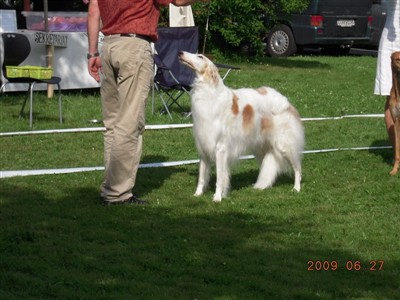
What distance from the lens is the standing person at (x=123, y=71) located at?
7.84 m

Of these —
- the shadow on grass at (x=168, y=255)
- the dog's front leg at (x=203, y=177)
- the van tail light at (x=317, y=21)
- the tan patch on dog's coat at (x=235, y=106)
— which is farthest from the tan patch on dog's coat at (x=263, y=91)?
the van tail light at (x=317, y=21)

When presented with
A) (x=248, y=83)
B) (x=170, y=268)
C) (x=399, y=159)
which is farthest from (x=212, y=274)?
(x=248, y=83)

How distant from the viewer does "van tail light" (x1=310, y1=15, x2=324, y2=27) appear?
79.9ft

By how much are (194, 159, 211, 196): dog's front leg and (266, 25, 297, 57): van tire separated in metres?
16.6

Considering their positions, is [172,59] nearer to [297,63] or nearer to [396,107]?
[396,107]

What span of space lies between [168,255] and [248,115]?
262cm

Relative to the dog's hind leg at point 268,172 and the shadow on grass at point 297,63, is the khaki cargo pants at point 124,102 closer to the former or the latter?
the dog's hind leg at point 268,172

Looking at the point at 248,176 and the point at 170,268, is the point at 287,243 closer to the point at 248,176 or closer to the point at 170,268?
Answer: the point at 170,268

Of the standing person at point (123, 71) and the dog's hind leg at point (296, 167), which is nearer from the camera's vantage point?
the standing person at point (123, 71)

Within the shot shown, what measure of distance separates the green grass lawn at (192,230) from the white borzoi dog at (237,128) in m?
0.24

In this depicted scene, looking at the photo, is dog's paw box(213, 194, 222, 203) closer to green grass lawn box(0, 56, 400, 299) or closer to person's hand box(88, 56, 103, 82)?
green grass lawn box(0, 56, 400, 299)

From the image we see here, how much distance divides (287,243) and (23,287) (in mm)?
2126

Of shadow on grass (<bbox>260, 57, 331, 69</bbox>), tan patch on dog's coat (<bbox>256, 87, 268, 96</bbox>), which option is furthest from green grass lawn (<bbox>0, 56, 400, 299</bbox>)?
shadow on grass (<bbox>260, 57, 331, 69</bbox>)

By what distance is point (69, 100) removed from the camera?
15.3 metres
